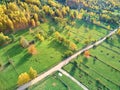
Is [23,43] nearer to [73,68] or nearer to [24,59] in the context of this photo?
[24,59]

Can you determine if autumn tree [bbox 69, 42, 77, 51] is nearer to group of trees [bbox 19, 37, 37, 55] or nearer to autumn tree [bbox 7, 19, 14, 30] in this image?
group of trees [bbox 19, 37, 37, 55]

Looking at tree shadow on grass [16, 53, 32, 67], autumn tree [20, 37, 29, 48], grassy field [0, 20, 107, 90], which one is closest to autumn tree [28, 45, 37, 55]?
tree shadow on grass [16, 53, 32, 67]

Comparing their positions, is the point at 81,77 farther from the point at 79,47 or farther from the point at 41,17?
the point at 41,17

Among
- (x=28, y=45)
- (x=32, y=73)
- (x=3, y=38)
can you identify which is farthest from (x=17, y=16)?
(x=32, y=73)

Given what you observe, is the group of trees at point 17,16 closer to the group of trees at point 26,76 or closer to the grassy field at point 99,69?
the group of trees at point 26,76

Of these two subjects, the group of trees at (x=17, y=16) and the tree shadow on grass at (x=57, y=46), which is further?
the group of trees at (x=17, y=16)

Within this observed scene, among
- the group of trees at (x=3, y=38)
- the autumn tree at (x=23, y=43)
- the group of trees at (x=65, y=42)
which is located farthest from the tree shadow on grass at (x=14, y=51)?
the group of trees at (x=65, y=42)

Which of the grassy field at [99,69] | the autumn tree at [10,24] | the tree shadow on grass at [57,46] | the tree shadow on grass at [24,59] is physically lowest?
the grassy field at [99,69]
